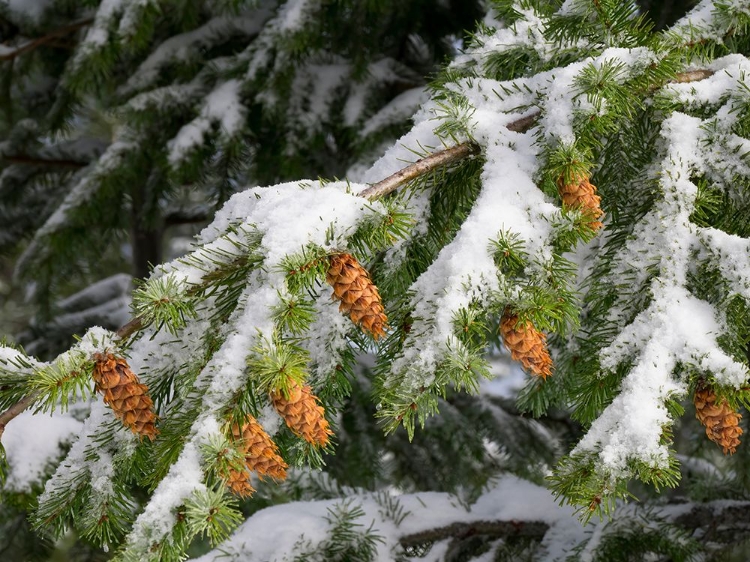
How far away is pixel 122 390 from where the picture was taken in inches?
44.4

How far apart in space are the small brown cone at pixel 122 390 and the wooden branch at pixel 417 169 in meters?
0.05

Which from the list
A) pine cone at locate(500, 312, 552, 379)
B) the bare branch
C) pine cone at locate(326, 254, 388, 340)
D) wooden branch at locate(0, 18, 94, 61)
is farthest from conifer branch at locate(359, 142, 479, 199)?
wooden branch at locate(0, 18, 94, 61)

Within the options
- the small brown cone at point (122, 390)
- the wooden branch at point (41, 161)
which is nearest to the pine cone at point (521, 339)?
the small brown cone at point (122, 390)

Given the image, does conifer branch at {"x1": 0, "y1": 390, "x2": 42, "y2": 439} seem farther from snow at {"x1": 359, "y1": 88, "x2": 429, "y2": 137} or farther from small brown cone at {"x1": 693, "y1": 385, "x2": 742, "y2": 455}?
snow at {"x1": 359, "y1": 88, "x2": 429, "y2": 137}

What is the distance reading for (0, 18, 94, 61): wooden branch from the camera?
3.43 m

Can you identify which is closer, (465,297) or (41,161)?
(465,297)

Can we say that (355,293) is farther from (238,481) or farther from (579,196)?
(579,196)

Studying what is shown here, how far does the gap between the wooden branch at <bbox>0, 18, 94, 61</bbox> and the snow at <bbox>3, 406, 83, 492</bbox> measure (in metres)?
1.91

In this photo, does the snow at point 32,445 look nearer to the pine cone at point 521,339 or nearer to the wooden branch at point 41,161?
the pine cone at point 521,339

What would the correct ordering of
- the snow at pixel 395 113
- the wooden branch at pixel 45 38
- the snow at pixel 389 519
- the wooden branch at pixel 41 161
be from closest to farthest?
the snow at pixel 389 519 → the snow at pixel 395 113 → the wooden branch at pixel 45 38 → the wooden branch at pixel 41 161

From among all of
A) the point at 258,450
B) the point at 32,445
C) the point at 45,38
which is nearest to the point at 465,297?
the point at 258,450

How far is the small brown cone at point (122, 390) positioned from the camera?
3.67 ft

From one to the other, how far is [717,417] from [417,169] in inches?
25.2

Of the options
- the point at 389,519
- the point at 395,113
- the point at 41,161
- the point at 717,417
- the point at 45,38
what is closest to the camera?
the point at 717,417
